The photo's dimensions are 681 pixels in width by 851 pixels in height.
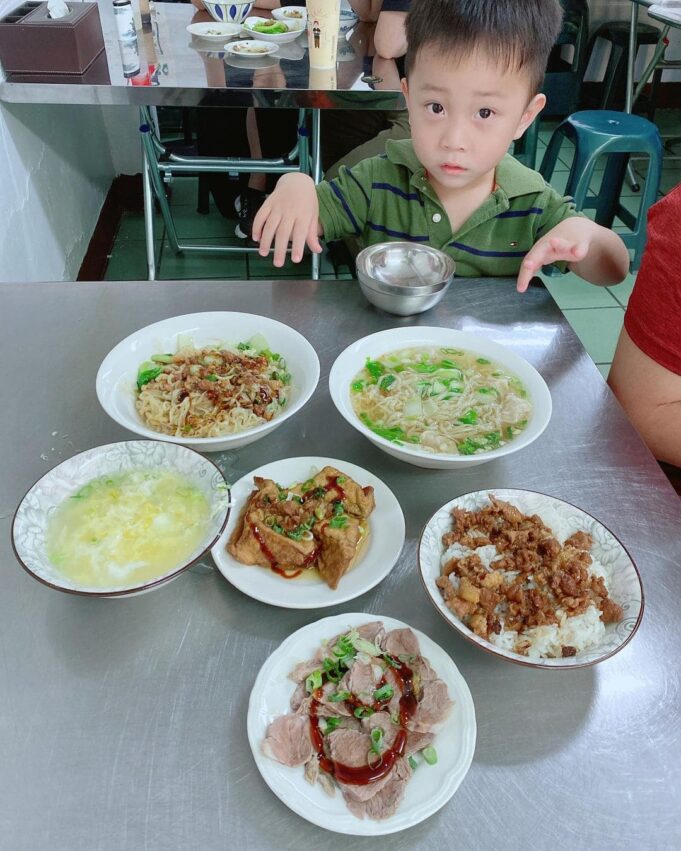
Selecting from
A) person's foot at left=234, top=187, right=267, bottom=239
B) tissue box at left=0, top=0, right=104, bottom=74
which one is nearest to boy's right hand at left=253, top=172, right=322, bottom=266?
tissue box at left=0, top=0, right=104, bottom=74

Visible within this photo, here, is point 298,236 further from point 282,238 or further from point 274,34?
point 274,34

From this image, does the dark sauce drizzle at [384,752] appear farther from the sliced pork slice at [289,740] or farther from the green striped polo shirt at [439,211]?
the green striped polo shirt at [439,211]

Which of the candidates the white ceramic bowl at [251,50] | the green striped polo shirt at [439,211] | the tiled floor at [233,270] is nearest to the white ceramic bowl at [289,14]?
the white ceramic bowl at [251,50]

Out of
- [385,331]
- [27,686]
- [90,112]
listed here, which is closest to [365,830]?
[27,686]

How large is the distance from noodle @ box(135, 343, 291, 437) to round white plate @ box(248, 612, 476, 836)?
495mm

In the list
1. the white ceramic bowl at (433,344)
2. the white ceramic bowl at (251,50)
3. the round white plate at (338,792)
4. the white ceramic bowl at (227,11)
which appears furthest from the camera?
the white ceramic bowl at (227,11)

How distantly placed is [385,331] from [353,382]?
0.17 metres

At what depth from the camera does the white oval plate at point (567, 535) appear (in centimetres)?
81

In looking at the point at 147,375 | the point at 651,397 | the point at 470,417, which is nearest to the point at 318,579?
the point at 470,417

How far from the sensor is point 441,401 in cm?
131

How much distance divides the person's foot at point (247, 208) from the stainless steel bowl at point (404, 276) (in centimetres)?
258

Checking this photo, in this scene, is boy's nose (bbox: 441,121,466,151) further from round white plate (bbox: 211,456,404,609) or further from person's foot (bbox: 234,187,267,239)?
person's foot (bbox: 234,187,267,239)

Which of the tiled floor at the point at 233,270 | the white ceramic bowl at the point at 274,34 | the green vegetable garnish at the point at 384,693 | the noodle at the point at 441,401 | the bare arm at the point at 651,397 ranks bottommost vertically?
the tiled floor at the point at 233,270

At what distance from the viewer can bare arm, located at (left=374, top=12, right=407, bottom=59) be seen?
10.4 ft
